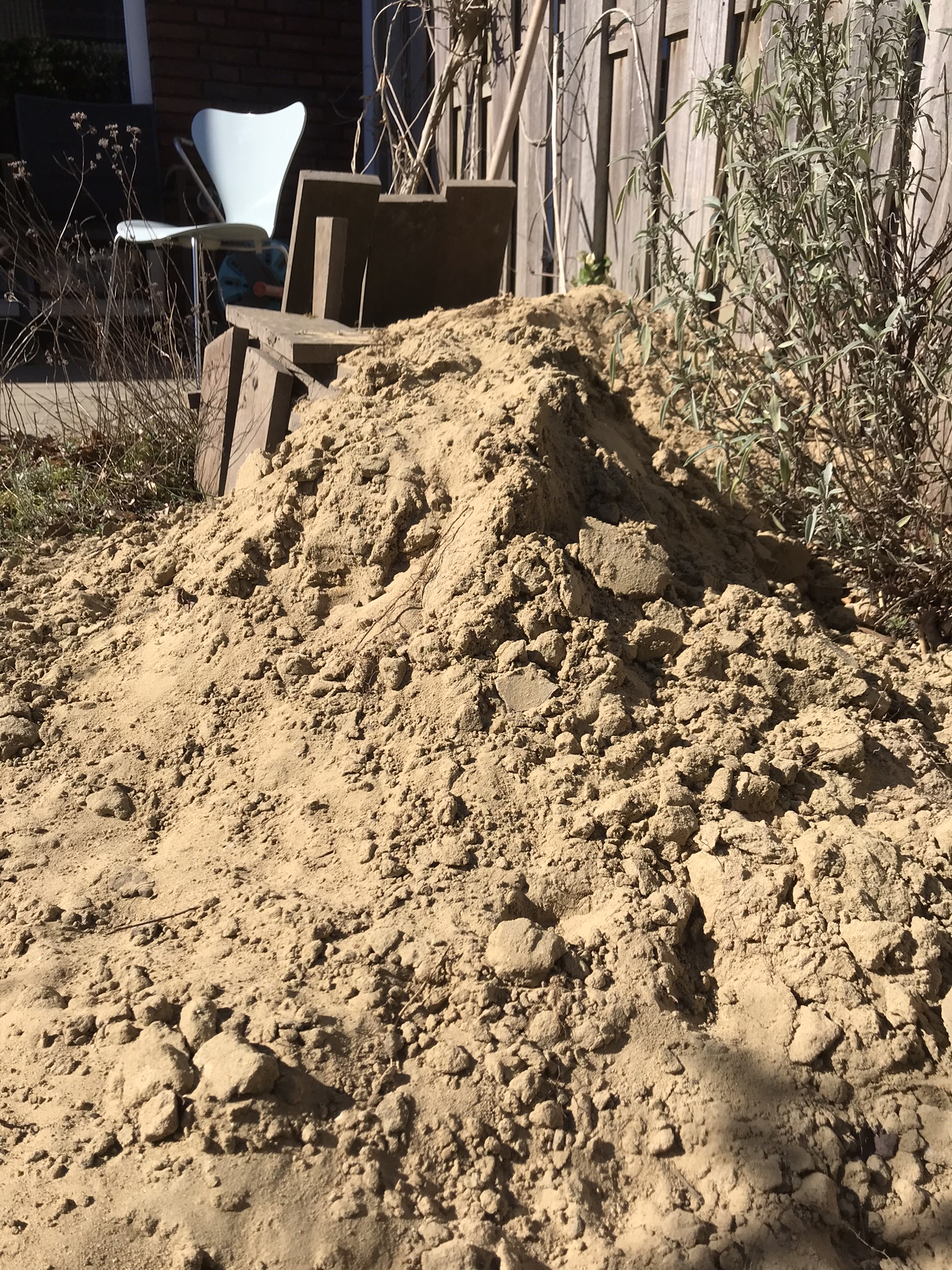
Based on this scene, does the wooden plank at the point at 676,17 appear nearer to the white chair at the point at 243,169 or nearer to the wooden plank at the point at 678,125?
the wooden plank at the point at 678,125

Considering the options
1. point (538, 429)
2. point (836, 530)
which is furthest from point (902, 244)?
point (538, 429)

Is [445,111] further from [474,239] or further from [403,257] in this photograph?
[403,257]

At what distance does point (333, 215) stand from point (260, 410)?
3.20 feet

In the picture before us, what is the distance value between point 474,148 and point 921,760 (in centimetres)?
492

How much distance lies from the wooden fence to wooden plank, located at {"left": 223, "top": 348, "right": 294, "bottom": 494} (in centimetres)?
116

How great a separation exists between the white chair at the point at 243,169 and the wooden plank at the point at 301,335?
1.90 m

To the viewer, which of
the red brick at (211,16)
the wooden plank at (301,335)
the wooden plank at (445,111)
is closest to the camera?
the wooden plank at (301,335)

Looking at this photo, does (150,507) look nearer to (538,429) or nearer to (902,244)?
(538,429)

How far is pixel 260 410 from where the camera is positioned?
Answer: 3316 millimetres

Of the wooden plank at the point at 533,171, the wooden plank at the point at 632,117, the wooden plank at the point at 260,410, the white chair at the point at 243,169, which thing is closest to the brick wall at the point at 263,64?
the white chair at the point at 243,169

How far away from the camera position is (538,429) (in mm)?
2432

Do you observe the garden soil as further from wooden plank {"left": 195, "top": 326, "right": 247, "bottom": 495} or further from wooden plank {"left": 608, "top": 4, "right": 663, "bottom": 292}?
wooden plank {"left": 608, "top": 4, "right": 663, "bottom": 292}

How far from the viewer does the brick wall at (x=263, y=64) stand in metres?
7.66

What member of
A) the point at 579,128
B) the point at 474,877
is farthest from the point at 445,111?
the point at 474,877
